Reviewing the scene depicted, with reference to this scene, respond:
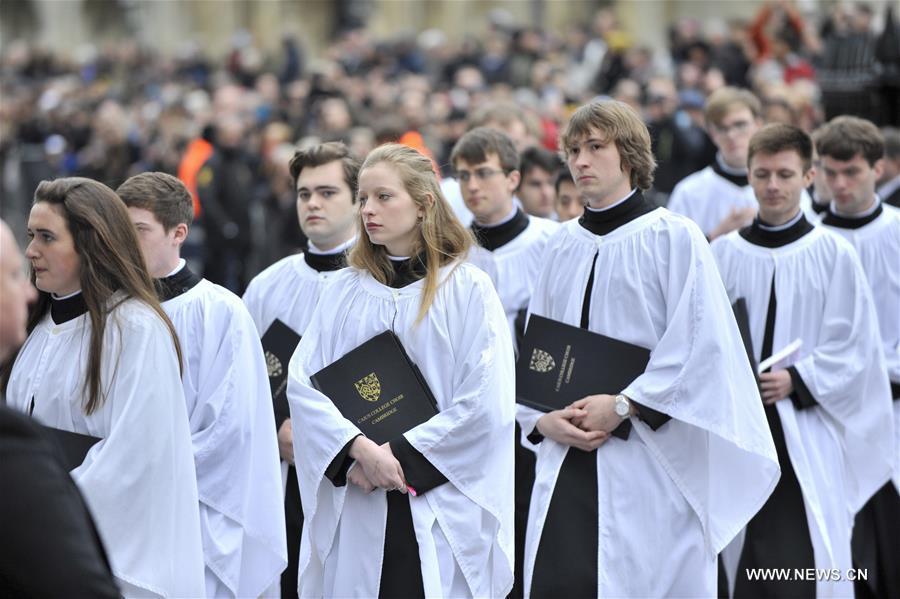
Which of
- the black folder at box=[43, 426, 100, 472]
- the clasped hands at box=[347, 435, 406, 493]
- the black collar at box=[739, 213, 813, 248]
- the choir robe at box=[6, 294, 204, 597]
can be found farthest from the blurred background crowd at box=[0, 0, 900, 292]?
the black folder at box=[43, 426, 100, 472]

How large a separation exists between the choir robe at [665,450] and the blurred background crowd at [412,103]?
2.65 metres

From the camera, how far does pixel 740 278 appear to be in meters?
6.37

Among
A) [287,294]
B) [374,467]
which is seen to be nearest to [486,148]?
[287,294]

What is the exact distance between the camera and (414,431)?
15.8ft

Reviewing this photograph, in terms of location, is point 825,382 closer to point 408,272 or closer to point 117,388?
point 408,272

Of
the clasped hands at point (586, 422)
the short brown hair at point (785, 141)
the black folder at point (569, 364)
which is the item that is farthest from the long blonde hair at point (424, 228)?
the short brown hair at point (785, 141)

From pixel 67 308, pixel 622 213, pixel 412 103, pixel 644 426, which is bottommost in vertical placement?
pixel 644 426

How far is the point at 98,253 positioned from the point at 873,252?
4.24 metres

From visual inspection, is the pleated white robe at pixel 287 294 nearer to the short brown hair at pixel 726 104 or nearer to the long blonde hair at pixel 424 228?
the long blonde hair at pixel 424 228

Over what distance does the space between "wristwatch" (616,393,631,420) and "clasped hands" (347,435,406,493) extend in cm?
95

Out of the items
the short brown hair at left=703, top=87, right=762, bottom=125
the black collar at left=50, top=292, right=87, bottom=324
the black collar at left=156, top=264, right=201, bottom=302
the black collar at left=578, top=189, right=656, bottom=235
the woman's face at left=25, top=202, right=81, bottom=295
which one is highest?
the short brown hair at left=703, top=87, right=762, bottom=125

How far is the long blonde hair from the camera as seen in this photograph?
5.08m

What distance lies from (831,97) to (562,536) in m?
6.64

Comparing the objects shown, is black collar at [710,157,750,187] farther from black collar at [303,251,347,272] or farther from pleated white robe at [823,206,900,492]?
black collar at [303,251,347,272]
